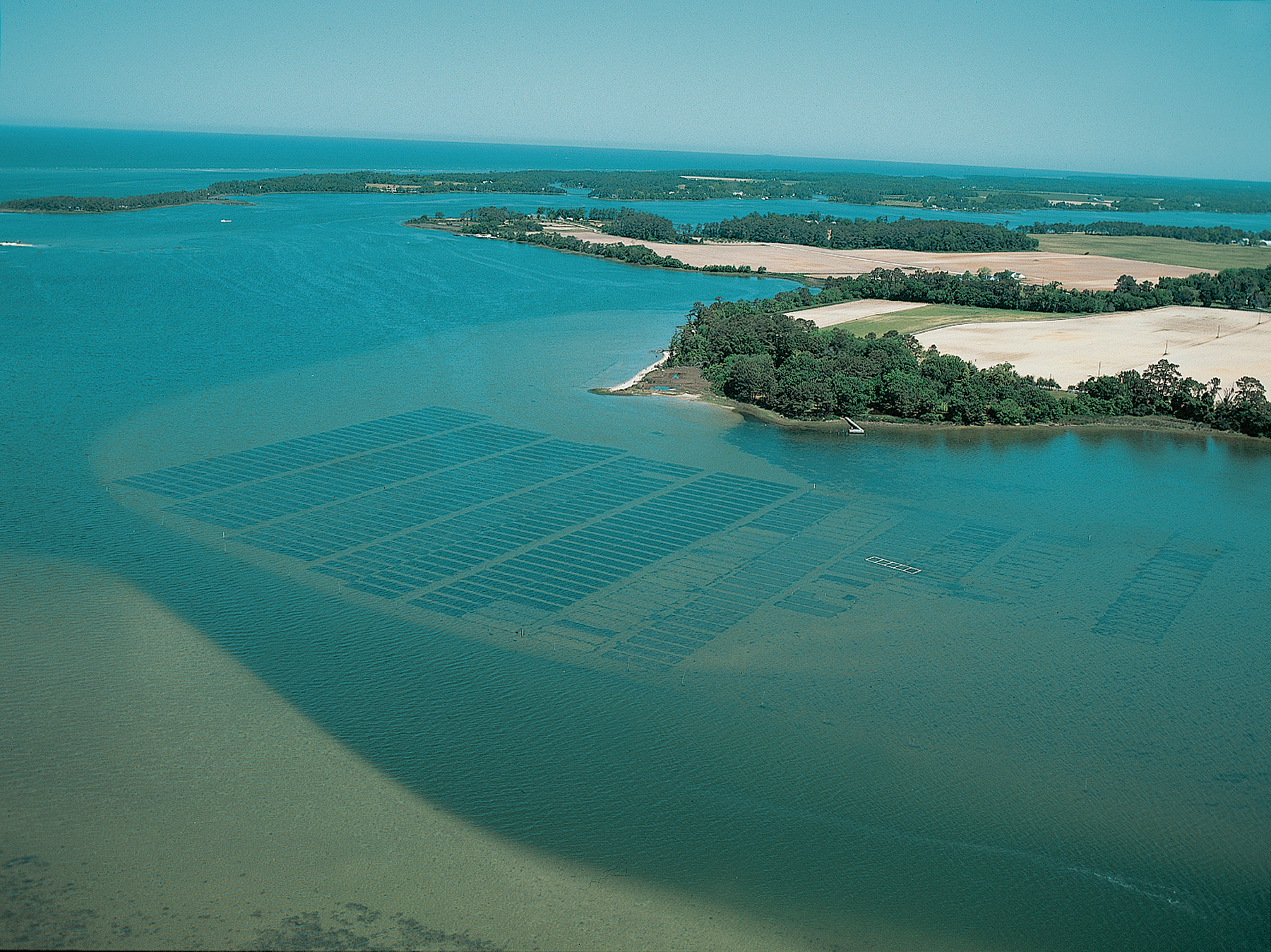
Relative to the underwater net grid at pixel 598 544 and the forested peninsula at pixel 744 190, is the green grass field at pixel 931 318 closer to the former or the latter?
the underwater net grid at pixel 598 544

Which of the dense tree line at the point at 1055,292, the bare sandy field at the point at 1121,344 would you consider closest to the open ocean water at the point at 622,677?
the bare sandy field at the point at 1121,344

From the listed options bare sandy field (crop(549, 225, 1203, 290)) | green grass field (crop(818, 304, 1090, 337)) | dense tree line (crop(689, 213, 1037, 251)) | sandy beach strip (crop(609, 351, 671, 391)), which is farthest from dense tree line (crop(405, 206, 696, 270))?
sandy beach strip (crop(609, 351, 671, 391))

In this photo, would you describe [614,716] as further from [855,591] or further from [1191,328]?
[1191,328]

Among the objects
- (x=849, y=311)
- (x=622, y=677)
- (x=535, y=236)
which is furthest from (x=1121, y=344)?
(x=535, y=236)

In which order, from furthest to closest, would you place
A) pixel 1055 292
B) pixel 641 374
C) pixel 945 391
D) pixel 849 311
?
pixel 1055 292
pixel 849 311
pixel 641 374
pixel 945 391

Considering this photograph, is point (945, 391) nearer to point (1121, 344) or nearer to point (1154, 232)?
point (1121, 344)
